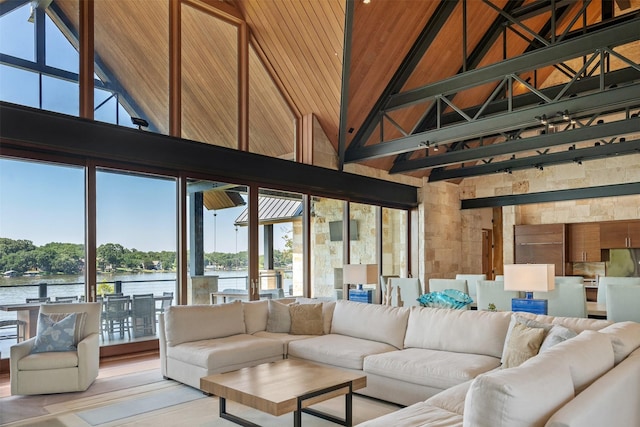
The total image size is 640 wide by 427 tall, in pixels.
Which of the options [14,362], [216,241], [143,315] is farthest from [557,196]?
[14,362]

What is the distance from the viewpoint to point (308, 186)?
8195 mm

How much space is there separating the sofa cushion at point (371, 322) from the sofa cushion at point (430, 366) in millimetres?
404

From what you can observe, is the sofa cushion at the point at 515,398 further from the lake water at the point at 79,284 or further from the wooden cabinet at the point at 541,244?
the wooden cabinet at the point at 541,244

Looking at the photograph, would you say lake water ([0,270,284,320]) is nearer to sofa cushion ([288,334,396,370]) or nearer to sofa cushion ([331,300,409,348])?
sofa cushion ([331,300,409,348])

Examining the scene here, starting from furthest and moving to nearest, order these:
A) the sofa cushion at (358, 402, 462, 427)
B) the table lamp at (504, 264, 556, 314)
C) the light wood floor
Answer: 1. the light wood floor
2. the table lamp at (504, 264, 556, 314)
3. the sofa cushion at (358, 402, 462, 427)

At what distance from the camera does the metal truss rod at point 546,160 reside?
7.88m

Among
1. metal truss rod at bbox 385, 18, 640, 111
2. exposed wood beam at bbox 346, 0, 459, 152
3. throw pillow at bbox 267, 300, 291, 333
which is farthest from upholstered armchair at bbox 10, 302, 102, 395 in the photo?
metal truss rod at bbox 385, 18, 640, 111

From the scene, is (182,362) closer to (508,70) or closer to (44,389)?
(44,389)

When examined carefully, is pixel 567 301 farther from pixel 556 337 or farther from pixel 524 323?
pixel 556 337

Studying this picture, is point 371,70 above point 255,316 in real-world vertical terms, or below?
above

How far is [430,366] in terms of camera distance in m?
3.85

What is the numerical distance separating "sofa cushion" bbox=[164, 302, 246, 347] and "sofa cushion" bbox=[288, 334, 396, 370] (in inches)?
29.8

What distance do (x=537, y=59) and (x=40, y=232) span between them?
6452 millimetres

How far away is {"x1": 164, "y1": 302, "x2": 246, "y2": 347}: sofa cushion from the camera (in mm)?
4897
